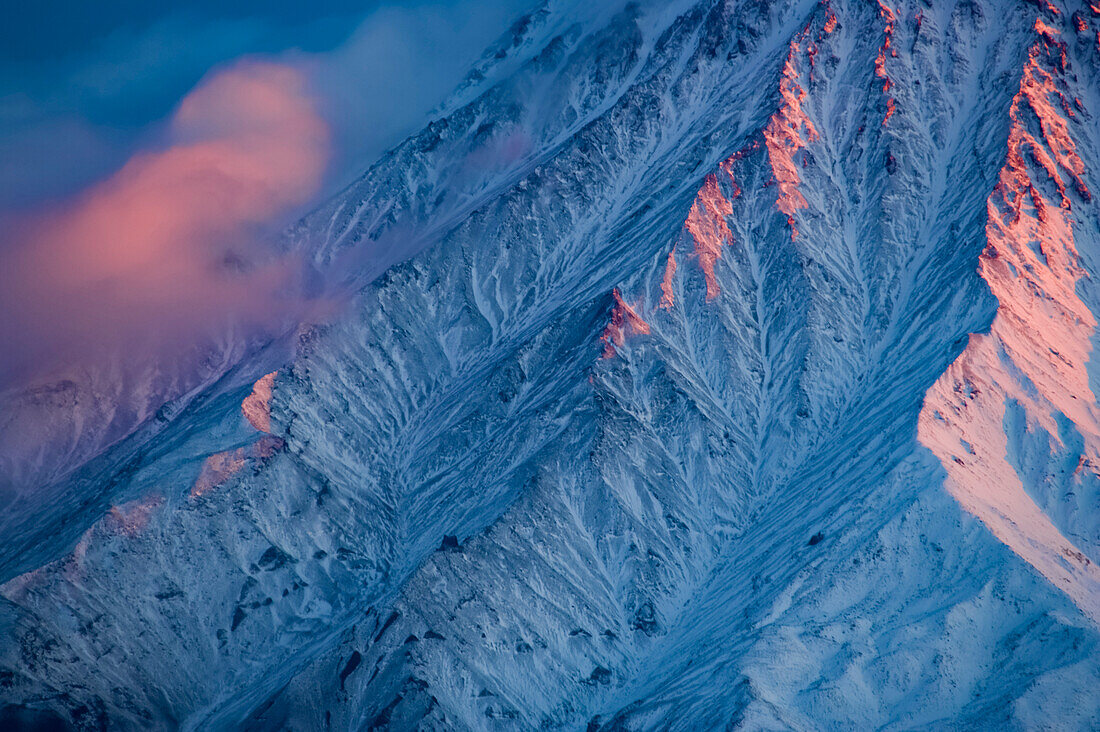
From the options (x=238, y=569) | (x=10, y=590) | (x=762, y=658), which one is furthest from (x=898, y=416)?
(x=10, y=590)

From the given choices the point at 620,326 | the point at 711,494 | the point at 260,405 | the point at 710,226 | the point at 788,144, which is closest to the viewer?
the point at 711,494

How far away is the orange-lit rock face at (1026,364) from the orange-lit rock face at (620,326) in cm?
5035

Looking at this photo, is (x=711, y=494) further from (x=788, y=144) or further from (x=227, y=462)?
(x=227, y=462)

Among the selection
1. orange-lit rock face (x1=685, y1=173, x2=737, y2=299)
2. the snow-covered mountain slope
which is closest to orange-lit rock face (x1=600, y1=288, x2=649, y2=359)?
the snow-covered mountain slope

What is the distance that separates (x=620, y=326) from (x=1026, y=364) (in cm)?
6295

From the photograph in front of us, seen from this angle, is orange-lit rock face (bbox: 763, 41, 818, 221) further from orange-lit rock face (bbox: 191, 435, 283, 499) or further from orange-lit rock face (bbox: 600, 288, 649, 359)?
orange-lit rock face (bbox: 191, 435, 283, 499)

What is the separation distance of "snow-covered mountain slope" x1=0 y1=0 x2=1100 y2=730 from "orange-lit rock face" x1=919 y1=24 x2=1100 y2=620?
0.51 metres

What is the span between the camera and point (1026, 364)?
147125mm

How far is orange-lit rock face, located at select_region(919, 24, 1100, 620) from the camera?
12862 centimetres

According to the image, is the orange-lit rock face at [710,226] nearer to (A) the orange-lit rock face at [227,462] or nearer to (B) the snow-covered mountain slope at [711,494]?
(B) the snow-covered mountain slope at [711,494]

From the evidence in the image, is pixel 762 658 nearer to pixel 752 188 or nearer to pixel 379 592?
pixel 379 592

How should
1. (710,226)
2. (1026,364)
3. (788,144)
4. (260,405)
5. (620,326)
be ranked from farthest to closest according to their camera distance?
(788,144) → (710,226) → (260,405) → (620,326) → (1026,364)

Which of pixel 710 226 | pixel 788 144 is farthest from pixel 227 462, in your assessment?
pixel 788 144

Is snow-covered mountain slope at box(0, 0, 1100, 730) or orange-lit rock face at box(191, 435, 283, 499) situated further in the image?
orange-lit rock face at box(191, 435, 283, 499)
